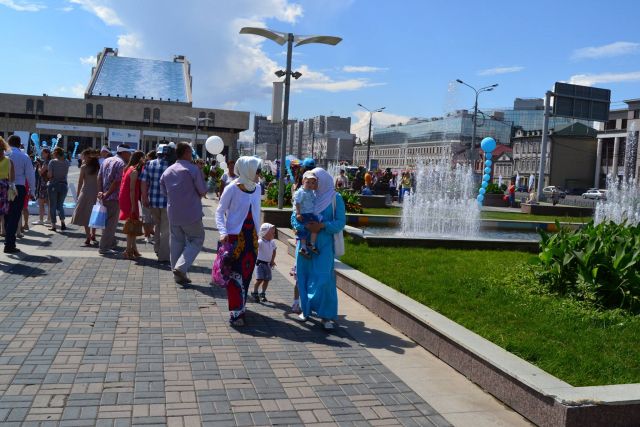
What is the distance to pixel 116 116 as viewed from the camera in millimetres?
90688

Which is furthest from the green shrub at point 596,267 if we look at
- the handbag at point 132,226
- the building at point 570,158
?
the building at point 570,158

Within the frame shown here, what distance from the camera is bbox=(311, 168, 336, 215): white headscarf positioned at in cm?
650

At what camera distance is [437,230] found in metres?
16.9

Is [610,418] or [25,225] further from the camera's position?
[25,225]

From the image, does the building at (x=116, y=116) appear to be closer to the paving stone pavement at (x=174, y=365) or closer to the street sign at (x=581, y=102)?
the street sign at (x=581, y=102)

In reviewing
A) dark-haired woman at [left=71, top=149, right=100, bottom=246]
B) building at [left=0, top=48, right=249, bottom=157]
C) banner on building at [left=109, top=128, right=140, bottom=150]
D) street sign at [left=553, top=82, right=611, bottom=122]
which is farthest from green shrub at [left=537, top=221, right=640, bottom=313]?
building at [left=0, top=48, right=249, bottom=157]

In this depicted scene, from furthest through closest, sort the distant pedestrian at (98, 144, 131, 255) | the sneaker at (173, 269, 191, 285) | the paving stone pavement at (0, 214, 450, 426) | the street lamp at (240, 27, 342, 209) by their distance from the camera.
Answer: the street lamp at (240, 27, 342, 209) → the distant pedestrian at (98, 144, 131, 255) → the sneaker at (173, 269, 191, 285) → the paving stone pavement at (0, 214, 450, 426)

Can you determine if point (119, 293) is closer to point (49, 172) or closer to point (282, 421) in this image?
point (282, 421)

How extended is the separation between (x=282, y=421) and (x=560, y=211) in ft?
86.6

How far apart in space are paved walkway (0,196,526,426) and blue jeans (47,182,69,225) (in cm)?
537

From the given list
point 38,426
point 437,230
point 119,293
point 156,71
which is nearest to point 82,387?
point 38,426

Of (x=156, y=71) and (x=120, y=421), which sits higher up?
(x=156, y=71)

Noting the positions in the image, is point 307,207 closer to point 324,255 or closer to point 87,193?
point 324,255

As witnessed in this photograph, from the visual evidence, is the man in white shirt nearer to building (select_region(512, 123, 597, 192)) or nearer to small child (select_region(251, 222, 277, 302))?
small child (select_region(251, 222, 277, 302))
